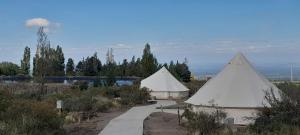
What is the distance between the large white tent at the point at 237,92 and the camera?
2530 cm

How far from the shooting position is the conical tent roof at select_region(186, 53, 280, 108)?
25547 millimetres

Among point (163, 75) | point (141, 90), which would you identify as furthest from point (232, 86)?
point (163, 75)

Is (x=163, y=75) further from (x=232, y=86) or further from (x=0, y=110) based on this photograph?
(x=0, y=110)

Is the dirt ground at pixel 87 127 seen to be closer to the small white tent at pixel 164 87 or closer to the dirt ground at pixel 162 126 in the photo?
the dirt ground at pixel 162 126

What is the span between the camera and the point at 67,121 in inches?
909

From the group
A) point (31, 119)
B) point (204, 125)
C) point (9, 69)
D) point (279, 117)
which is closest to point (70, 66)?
point (9, 69)

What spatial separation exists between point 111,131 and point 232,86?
29.6 feet

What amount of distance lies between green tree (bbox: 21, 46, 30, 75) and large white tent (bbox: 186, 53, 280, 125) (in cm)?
7731

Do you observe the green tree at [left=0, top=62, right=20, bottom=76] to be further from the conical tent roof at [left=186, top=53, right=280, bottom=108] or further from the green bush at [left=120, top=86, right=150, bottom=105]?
the conical tent roof at [left=186, top=53, right=280, bottom=108]

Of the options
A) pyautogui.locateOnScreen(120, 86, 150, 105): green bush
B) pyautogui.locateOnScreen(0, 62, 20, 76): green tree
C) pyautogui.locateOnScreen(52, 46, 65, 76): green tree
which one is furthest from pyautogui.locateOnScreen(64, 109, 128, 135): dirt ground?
pyautogui.locateOnScreen(0, 62, 20, 76): green tree

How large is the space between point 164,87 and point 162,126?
28394 mm

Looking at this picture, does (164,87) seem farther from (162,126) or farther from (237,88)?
(162,126)

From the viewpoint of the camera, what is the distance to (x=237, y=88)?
26.3 meters

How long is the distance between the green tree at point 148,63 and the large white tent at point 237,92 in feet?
157
